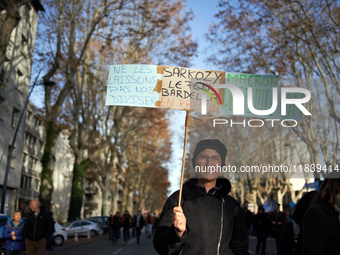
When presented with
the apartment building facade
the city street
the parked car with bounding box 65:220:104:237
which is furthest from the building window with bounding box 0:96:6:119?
the city street

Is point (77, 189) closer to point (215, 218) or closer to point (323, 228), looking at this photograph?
point (215, 218)

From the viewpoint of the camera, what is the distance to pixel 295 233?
4.26m

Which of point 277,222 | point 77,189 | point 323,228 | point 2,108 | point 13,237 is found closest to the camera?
point 323,228

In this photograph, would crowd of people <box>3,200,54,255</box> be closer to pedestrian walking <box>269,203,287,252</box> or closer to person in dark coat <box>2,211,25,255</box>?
person in dark coat <box>2,211,25,255</box>

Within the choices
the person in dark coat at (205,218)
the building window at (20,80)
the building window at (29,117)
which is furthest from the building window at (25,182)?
the person in dark coat at (205,218)

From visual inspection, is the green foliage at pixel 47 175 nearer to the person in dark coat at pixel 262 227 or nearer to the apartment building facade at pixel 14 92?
the apartment building facade at pixel 14 92

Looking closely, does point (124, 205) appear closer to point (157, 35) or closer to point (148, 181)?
point (148, 181)

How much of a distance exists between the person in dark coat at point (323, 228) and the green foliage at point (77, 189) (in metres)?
25.2

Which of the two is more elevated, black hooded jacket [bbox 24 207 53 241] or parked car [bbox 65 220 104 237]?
black hooded jacket [bbox 24 207 53 241]

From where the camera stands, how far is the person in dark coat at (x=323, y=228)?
8.93 feet

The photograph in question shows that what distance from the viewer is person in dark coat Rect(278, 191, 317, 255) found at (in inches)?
158

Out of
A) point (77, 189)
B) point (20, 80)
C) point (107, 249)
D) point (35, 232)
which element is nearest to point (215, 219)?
point (35, 232)

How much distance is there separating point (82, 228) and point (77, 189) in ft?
9.35

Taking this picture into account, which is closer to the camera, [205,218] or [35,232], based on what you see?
[205,218]
